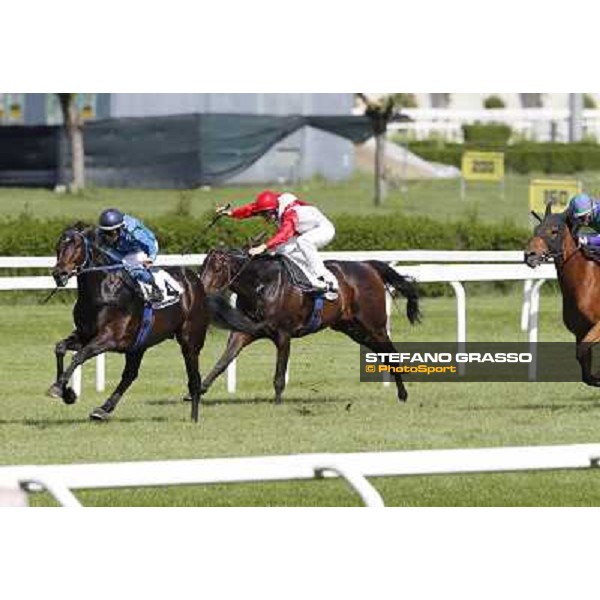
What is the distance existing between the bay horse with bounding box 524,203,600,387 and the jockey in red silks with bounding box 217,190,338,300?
1466mm

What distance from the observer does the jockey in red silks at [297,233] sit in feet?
39.7

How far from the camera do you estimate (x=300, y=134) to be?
36.9m

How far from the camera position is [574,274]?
11.6 meters

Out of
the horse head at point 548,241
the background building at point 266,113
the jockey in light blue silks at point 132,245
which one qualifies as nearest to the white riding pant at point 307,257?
the horse head at point 548,241

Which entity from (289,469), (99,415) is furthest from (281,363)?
(289,469)

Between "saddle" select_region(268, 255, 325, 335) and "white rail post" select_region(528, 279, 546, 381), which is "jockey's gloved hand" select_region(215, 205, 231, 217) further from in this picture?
"white rail post" select_region(528, 279, 546, 381)

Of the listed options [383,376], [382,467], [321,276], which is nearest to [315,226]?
[321,276]

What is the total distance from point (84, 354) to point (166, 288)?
0.70 meters

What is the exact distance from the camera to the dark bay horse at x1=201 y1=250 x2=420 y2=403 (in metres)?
12.0

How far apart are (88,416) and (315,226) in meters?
2.27

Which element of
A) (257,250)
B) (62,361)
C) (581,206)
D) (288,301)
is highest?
(581,206)

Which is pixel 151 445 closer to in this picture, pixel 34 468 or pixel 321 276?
pixel 321 276

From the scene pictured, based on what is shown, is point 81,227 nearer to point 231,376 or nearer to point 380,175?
point 231,376

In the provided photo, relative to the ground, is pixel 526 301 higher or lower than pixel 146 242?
lower
